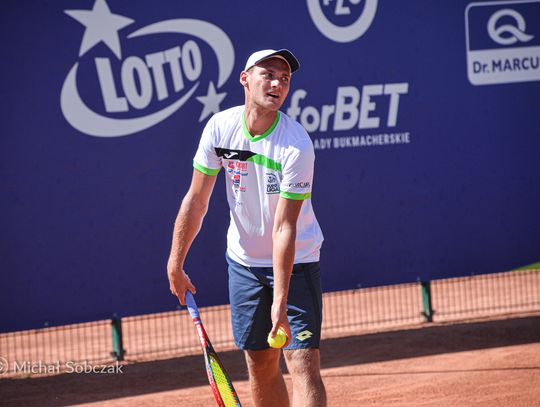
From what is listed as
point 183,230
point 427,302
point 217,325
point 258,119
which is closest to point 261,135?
point 258,119

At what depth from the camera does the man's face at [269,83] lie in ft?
13.0

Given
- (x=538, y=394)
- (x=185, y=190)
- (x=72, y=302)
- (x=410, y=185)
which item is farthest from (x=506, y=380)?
(x=72, y=302)

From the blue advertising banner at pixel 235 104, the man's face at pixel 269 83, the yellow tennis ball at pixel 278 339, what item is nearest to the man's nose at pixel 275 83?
the man's face at pixel 269 83

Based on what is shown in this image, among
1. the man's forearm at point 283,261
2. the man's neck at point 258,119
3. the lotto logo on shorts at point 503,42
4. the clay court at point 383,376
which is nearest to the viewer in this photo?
the man's forearm at point 283,261

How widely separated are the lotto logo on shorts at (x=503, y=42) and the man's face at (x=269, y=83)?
152 inches

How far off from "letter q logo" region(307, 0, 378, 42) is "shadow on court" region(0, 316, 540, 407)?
7.97 feet

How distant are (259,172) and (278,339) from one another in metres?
0.78

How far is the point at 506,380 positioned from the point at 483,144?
2.32m

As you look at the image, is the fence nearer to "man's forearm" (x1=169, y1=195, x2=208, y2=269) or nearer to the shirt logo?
"man's forearm" (x1=169, y1=195, x2=208, y2=269)

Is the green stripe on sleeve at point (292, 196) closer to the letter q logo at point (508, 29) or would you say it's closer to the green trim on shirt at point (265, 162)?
the green trim on shirt at point (265, 162)

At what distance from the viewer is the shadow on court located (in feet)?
20.2

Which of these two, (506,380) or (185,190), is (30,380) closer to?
(185,190)

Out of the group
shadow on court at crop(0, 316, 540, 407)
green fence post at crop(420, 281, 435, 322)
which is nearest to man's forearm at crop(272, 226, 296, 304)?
shadow on court at crop(0, 316, 540, 407)

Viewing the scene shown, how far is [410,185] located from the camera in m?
7.38
